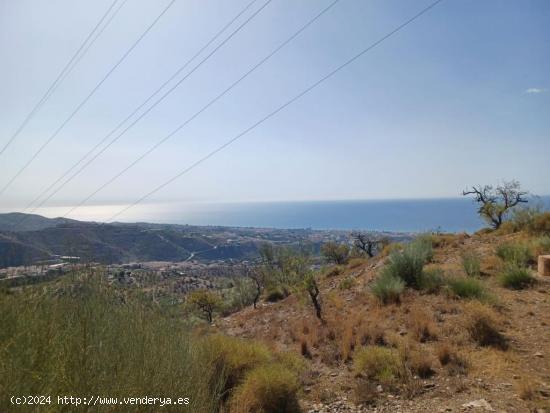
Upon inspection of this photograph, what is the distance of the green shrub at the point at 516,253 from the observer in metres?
12.3

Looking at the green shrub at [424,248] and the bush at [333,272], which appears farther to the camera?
the bush at [333,272]

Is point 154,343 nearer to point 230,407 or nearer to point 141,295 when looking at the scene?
point 141,295

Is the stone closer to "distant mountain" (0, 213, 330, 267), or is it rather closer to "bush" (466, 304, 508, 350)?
"bush" (466, 304, 508, 350)

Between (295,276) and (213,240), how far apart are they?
4158 inches

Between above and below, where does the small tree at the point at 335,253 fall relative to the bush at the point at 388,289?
below

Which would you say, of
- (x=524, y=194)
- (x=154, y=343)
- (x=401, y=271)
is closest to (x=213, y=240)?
(x=524, y=194)

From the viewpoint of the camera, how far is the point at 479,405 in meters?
4.97

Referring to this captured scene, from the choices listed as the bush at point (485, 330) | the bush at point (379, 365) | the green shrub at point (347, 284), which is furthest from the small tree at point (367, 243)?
the bush at point (379, 365)

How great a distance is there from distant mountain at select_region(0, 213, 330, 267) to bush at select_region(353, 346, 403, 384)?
193 inches

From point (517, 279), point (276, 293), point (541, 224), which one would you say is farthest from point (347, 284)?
point (276, 293)

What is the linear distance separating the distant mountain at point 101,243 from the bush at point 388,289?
5.23 metres

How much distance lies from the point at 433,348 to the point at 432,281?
4.68m

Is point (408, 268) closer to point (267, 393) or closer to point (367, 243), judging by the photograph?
point (267, 393)

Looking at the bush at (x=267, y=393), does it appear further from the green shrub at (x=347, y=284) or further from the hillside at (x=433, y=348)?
the green shrub at (x=347, y=284)
